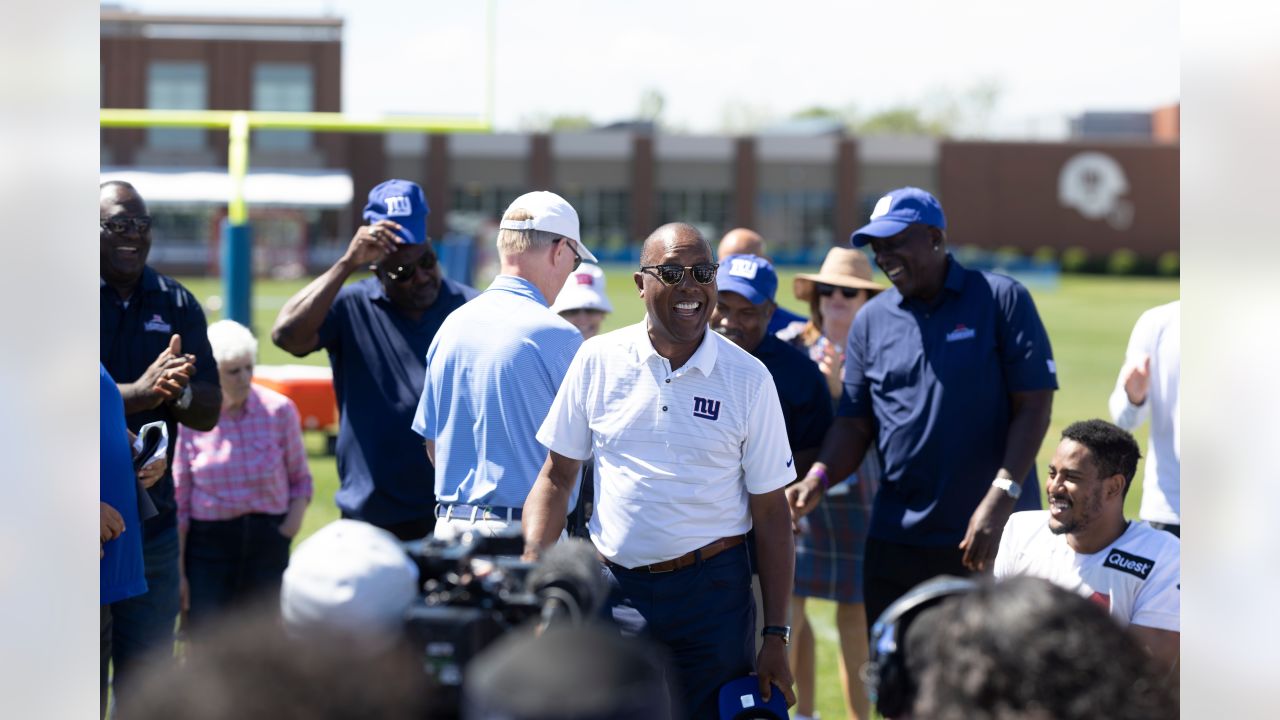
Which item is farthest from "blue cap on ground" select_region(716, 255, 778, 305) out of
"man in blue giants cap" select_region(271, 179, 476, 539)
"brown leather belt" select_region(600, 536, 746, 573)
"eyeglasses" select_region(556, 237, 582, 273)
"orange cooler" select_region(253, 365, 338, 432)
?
"orange cooler" select_region(253, 365, 338, 432)

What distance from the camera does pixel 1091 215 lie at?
212 feet

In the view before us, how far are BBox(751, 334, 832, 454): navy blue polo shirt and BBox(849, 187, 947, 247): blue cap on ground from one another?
0.55 m

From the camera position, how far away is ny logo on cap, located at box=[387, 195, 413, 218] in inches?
196

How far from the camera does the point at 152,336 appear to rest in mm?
4891

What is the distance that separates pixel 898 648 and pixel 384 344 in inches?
141

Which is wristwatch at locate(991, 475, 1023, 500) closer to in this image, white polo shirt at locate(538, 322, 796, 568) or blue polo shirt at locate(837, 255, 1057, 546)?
blue polo shirt at locate(837, 255, 1057, 546)

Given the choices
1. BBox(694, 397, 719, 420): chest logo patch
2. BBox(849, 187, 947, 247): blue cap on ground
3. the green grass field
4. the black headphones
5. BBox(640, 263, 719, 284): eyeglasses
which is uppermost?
BBox(849, 187, 947, 247): blue cap on ground

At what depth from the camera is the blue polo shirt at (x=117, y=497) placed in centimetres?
370

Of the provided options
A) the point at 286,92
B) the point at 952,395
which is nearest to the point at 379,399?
the point at 952,395

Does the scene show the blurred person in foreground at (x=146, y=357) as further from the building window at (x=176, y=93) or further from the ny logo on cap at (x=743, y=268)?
the building window at (x=176, y=93)

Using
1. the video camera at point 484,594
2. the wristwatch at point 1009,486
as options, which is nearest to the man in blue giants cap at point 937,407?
the wristwatch at point 1009,486

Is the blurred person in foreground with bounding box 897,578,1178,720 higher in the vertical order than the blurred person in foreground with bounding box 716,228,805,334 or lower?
lower

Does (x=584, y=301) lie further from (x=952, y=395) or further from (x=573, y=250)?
(x=952, y=395)

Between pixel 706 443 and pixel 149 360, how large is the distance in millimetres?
2274
